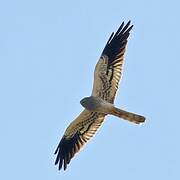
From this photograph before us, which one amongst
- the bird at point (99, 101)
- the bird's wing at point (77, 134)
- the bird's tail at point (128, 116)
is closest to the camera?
the bird's tail at point (128, 116)

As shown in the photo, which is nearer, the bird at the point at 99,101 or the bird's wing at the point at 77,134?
the bird at the point at 99,101

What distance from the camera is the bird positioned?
1212 cm

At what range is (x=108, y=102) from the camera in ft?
39.3

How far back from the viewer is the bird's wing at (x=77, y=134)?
1255cm

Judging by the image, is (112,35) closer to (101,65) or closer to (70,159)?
(101,65)

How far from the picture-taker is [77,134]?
510 inches

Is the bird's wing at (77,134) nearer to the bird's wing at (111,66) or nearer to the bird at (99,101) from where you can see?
the bird at (99,101)

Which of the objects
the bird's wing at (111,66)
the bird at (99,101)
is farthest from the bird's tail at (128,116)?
the bird's wing at (111,66)

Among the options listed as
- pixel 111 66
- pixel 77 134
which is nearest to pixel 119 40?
pixel 111 66

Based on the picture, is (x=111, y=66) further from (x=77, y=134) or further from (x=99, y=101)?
(x=77, y=134)

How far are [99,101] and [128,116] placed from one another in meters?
0.85

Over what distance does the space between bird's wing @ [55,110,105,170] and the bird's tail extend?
0.75 m

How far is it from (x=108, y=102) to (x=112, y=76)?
0.73 meters

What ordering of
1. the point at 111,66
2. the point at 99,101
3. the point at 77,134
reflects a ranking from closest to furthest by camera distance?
the point at 99,101
the point at 111,66
the point at 77,134
